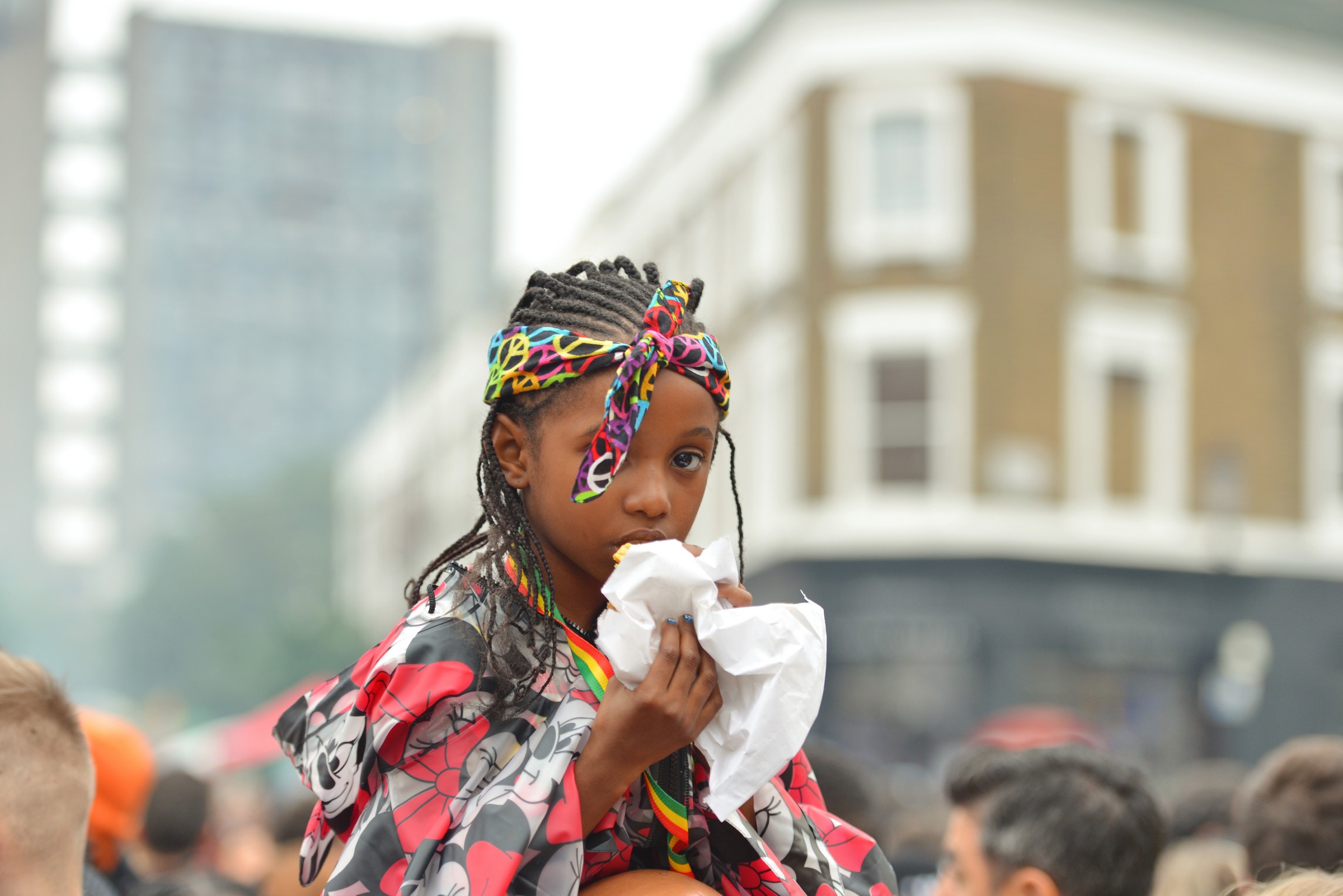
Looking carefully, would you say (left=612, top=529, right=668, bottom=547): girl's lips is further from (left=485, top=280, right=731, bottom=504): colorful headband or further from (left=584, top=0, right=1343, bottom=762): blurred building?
(left=584, top=0, right=1343, bottom=762): blurred building

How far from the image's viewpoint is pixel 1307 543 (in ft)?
68.2

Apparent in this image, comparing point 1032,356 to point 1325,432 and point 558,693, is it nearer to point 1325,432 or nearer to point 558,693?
point 1325,432

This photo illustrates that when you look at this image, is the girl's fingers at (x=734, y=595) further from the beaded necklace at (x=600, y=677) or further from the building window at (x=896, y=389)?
the building window at (x=896, y=389)

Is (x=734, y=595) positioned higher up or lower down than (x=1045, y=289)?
lower down

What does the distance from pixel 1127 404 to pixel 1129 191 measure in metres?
2.99

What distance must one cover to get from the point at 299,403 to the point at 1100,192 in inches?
3326

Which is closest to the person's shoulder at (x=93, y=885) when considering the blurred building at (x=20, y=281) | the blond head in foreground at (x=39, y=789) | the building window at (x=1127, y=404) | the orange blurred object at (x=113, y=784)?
the blond head in foreground at (x=39, y=789)

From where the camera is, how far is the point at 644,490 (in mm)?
1969

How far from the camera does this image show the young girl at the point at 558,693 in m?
1.84

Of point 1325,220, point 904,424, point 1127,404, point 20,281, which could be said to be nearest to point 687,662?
point 904,424

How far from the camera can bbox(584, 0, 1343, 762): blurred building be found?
64.2ft

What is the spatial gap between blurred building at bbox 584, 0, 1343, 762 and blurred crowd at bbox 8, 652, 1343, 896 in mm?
13364

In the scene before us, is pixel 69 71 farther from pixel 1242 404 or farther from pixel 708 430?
pixel 708 430

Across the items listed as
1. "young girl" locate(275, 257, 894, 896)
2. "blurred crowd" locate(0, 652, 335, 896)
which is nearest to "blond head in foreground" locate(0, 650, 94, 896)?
"blurred crowd" locate(0, 652, 335, 896)
